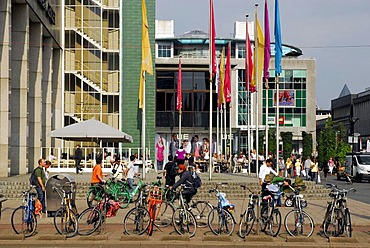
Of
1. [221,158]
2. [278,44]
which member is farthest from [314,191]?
[221,158]

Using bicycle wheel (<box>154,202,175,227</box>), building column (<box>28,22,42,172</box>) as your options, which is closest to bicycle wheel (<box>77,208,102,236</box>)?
bicycle wheel (<box>154,202,175,227</box>)

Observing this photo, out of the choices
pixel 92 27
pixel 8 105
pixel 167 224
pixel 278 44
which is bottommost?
pixel 167 224

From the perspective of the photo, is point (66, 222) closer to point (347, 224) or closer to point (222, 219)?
point (222, 219)

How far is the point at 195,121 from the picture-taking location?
77750 millimetres

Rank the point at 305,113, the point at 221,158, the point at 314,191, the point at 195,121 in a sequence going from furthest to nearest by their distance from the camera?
the point at 305,113
the point at 195,121
the point at 221,158
the point at 314,191

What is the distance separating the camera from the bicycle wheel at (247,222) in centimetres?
1820

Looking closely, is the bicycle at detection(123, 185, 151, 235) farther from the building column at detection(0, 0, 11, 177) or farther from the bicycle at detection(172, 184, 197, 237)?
the building column at detection(0, 0, 11, 177)

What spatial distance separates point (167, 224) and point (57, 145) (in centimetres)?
3447

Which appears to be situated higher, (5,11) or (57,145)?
(5,11)

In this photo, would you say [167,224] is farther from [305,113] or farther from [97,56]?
[305,113]

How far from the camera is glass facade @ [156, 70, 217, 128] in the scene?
77875 mm

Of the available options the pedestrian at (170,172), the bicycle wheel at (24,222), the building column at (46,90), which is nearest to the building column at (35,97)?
the building column at (46,90)

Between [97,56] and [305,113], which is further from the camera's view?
[305,113]

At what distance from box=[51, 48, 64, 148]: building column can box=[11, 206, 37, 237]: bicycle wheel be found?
3547cm
